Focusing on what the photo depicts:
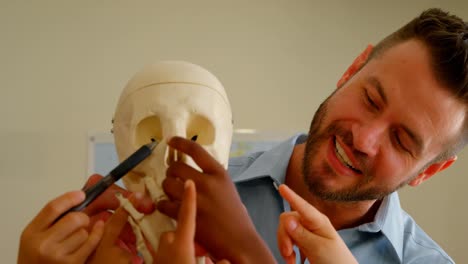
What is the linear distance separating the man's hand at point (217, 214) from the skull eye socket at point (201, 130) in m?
0.16

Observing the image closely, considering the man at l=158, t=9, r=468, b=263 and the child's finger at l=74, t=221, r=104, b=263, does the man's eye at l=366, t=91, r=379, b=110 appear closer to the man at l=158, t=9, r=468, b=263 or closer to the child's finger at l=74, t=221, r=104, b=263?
the man at l=158, t=9, r=468, b=263

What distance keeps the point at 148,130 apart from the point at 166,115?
73 mm

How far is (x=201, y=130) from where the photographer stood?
2.36ft

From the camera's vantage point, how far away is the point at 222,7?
75.8 inches

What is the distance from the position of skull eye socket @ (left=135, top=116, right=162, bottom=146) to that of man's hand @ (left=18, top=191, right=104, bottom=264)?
0.17m

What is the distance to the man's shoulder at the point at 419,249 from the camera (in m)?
0.93

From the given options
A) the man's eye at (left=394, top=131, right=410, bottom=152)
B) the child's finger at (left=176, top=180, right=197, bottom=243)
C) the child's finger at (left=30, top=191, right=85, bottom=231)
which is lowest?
the man's eye at (left=394, top=131, right=410, bottom=152)

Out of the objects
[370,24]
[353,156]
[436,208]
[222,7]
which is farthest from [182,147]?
[436,208]

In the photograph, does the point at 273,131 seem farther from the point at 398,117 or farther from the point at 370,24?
the point at 398,117

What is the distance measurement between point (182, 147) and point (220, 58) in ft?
4.67

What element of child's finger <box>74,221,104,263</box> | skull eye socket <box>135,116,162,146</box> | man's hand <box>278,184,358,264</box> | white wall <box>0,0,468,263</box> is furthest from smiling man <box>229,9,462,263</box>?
white wall <box>0,0,468,263</box>

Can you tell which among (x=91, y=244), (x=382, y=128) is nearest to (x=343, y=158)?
(x=382, y=128)

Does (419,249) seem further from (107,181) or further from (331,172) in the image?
(107,181)

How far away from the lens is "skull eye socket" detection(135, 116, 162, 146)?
69 cm
